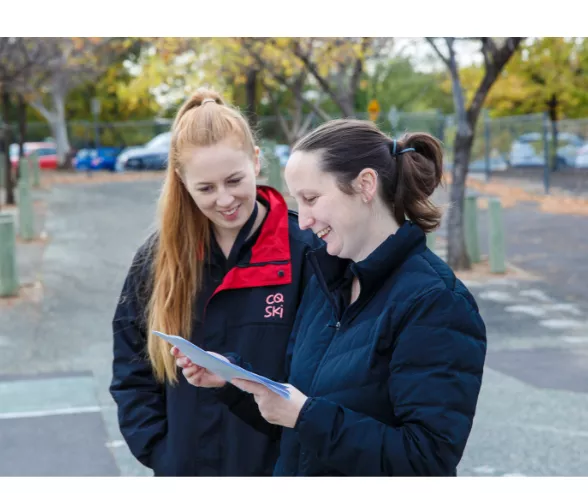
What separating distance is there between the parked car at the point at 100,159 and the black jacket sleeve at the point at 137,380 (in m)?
35.6

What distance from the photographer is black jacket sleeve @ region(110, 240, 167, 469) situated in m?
2.79

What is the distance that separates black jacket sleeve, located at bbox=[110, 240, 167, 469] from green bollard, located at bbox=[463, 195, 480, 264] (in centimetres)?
1014

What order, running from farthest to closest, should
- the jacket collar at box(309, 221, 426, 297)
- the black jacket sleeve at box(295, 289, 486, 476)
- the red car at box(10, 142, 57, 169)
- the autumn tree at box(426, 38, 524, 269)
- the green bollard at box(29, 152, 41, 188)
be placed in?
the red car at box(10, 142, 57, 169) < the green bollard at box(29, 152, 41, 188) < the autumn tree at box(426, 38, 524, 269) < the jacket collar at box(309, 221, 426, 297) < the black jacket sleeve at box(295, 289, 486, 476)

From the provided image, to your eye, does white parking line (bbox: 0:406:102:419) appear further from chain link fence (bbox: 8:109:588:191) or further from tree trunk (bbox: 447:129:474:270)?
chain link fence (bbox: 8:109:588:191)

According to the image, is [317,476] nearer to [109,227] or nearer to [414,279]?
[414,279]

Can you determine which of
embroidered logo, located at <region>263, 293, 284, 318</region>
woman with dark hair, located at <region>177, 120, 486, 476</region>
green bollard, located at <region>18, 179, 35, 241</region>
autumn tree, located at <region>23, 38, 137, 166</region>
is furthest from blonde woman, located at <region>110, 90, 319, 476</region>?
autumn tree, located at <region>23, 38, 137, 166</region>

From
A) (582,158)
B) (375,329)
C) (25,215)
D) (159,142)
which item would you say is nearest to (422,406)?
(375,329)

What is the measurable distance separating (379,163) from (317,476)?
0.72m

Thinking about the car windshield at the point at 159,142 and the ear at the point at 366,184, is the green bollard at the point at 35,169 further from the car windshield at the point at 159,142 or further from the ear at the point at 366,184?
the ear at the point at 366,184

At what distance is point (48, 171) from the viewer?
123ft

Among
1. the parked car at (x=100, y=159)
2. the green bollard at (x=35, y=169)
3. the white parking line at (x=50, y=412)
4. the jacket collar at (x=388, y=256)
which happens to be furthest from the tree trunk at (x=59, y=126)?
the jacket collar at (x=388, y=256)

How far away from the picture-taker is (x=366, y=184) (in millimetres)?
2082

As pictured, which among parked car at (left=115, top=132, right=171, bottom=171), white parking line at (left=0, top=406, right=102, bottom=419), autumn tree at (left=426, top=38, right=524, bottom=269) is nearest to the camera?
white parking line at (left=0, top=406, right=102, bottom=419)
